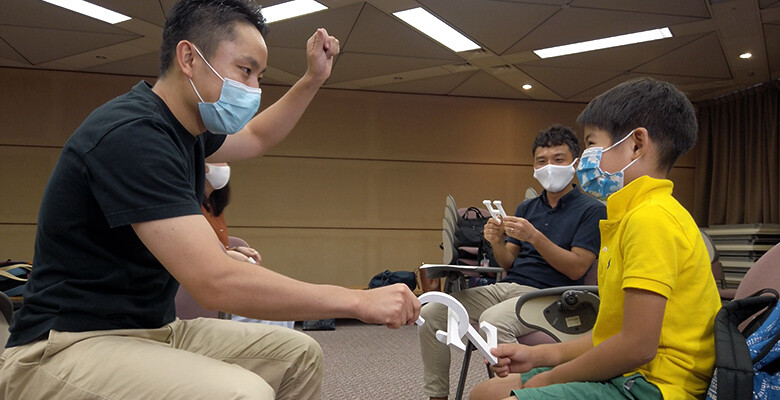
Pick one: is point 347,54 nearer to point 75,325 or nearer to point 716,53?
point 716,53

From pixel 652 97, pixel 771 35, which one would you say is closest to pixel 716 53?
pixel 771 35

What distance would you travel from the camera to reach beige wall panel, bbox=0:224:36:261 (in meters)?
6.14

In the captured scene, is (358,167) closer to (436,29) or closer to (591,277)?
(436,29)

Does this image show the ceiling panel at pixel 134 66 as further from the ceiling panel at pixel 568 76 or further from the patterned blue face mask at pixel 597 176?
the patterned blue face mask at pixel 597 176

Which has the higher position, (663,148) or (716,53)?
(716,53)

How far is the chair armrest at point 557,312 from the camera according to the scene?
1694 mm

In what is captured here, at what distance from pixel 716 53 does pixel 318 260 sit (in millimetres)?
4461

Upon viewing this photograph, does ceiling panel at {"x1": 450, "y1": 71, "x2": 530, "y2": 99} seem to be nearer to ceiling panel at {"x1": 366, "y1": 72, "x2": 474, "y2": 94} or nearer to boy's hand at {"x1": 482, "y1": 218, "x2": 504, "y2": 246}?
ceiling panel at {"x1": 366, "y1": 72, "x2": 474, "y2": 94}

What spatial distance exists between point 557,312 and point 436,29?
3.52 m

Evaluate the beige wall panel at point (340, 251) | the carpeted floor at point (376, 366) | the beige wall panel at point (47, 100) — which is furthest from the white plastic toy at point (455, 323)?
the beige wall panel at point (47, 100)

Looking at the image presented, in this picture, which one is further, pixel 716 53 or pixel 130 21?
pixel 716 53

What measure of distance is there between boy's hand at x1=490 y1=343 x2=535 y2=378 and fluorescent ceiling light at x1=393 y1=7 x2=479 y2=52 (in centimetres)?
354

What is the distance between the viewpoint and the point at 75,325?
992 mm

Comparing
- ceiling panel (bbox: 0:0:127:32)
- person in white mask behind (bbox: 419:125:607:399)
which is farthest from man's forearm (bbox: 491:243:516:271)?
ceiling panel (bbox: 0:0:127:32)
